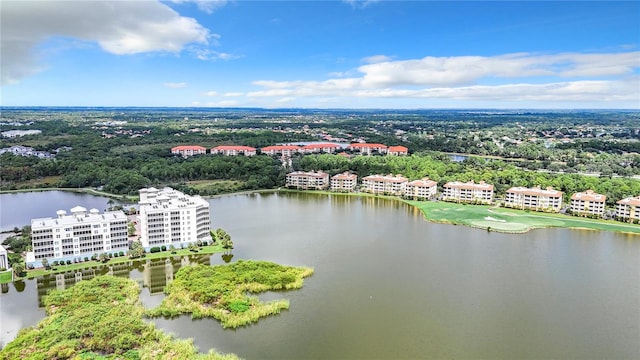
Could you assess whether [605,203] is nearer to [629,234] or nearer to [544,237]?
[629,234]

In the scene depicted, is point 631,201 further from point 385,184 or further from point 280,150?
point 280,150

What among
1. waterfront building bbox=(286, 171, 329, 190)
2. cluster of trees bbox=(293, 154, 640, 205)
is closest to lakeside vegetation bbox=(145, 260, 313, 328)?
waterfront building bbox=(286, 171, 329, 190)

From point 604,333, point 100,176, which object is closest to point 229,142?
point 100,176

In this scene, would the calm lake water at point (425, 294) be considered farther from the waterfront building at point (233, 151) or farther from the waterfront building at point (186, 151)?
the waterfront building at point (233, 151)

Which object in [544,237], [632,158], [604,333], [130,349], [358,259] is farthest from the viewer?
[632,158]

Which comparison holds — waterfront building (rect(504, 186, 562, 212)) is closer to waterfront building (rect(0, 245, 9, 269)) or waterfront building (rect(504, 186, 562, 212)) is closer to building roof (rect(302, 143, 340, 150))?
waterfront building (rect(0, 245, 9, 269))

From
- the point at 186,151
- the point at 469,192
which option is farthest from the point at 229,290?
the point at 186,151

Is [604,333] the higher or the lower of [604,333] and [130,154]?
the lower
